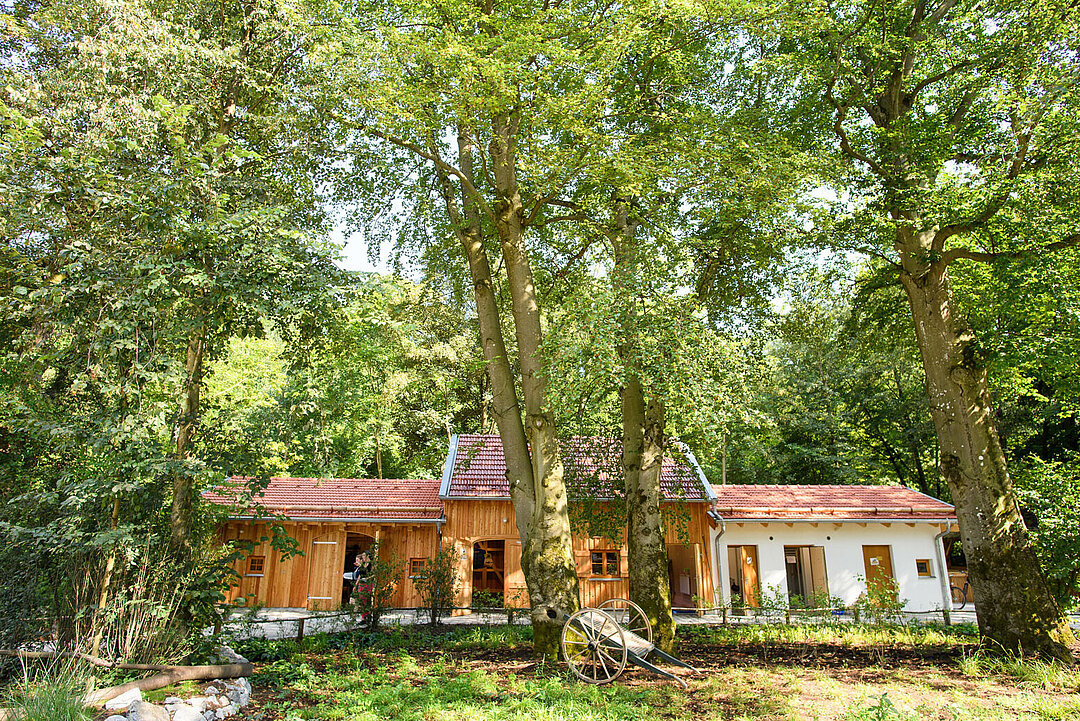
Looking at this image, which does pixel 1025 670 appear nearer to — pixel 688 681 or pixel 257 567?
pixel 688 681

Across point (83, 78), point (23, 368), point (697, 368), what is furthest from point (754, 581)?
point (83, 78)

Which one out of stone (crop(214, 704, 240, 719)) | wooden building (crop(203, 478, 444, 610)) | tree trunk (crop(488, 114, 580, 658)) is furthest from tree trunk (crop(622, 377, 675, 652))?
wooden building (crop(203, 478, 444, 610))

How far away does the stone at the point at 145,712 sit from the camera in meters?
5.28

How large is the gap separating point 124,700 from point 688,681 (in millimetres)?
6234

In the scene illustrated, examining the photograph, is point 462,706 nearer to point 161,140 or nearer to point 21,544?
point 21,544

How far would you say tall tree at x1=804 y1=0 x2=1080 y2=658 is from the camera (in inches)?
324

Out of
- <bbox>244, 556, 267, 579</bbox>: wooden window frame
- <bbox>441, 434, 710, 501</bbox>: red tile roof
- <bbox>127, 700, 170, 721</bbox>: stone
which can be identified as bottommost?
<bbox>127, 700, 170, 721</bbox>: stone

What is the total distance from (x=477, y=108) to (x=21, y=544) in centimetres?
760

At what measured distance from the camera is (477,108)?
8.34 m

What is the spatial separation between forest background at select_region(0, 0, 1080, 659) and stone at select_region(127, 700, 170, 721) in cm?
142

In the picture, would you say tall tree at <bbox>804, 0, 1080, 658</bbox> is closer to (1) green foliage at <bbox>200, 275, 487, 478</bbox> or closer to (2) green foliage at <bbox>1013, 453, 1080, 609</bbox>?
(2) green foliage at <bbox>1013, 453, 1080, 609</bbox>

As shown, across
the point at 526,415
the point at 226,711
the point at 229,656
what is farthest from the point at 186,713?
the point at 526,415

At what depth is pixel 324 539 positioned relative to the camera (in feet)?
57.3

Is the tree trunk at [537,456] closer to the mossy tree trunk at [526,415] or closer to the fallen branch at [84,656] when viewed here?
the mossy tree trunk at [526,415]
